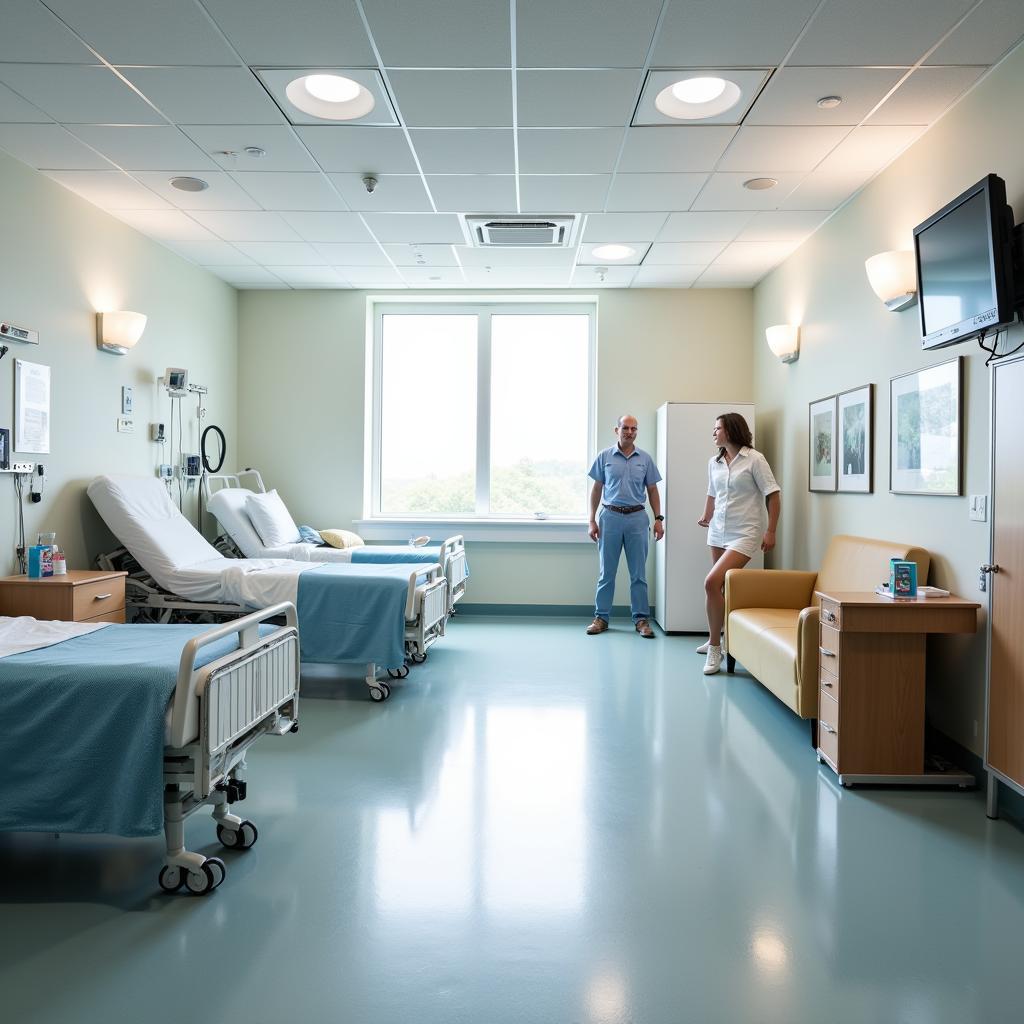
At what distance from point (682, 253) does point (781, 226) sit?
2.73 ft

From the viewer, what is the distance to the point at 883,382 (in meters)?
4.24

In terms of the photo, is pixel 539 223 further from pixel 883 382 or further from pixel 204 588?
pixel 204 588

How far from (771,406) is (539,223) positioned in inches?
97.0

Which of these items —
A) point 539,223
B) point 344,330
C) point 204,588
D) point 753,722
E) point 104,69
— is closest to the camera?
point 104,69

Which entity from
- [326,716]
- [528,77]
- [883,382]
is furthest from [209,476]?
[883,382]

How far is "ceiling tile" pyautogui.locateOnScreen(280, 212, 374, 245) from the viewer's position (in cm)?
505

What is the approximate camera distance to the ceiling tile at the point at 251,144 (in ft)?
Result: 12.4

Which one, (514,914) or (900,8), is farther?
(900,8)

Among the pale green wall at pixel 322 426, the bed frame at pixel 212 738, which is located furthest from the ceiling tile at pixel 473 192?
the bed frame at pixel 212 738

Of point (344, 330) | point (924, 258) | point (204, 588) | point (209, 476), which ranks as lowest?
point (204, 588)

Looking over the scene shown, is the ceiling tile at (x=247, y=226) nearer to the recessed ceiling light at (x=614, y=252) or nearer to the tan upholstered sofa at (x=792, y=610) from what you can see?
the recessed ceiling light at (x=614, y=252)

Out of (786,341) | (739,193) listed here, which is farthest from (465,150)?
(786,341)

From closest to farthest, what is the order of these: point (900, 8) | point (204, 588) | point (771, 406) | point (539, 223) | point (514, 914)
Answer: point (514, 914), point (900, 8), point (204, 588), point (539, 223), point (771, 406)

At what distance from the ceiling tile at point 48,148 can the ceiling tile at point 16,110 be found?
0.07m
